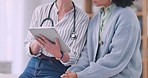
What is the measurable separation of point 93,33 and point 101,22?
0.07 metres

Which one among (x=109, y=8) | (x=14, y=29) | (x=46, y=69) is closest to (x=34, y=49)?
(x=46, y=69)

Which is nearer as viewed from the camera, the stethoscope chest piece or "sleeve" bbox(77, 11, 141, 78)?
"sleeve" bbox(77, 11, 141, 78)

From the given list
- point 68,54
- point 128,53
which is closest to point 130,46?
Result: point 128,53

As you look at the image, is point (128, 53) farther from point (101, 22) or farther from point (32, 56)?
point (32, 56)

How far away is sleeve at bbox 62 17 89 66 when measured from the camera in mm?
1553

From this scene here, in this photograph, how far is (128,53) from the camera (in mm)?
1345

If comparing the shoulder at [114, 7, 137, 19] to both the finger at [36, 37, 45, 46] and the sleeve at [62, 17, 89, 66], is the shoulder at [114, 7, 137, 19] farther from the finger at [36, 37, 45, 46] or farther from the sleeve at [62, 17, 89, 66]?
the finger at [36, 37, 45, 46]

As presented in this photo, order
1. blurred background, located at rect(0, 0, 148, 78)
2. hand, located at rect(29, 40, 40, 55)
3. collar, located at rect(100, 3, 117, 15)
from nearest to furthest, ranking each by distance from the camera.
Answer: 1. collar, located at rect(100, 3, 117, 15)
2. hand, located at rect(29, 40, 40, 55)
3. blurred background, located at rect(0, 0, 148, 78)

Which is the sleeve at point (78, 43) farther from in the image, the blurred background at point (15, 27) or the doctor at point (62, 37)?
the blurred background at point (15, 27)

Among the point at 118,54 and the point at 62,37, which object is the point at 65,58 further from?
the point at 118,54

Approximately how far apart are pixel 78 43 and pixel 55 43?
6.4 inches

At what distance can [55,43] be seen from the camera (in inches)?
57.6

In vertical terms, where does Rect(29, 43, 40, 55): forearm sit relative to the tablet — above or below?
below

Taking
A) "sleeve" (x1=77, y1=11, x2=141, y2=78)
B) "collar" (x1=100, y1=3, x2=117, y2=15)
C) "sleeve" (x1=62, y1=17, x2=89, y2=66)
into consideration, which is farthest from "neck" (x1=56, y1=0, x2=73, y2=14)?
"sleeve" (x1=77, y1=11, x2=141, y2=78)
